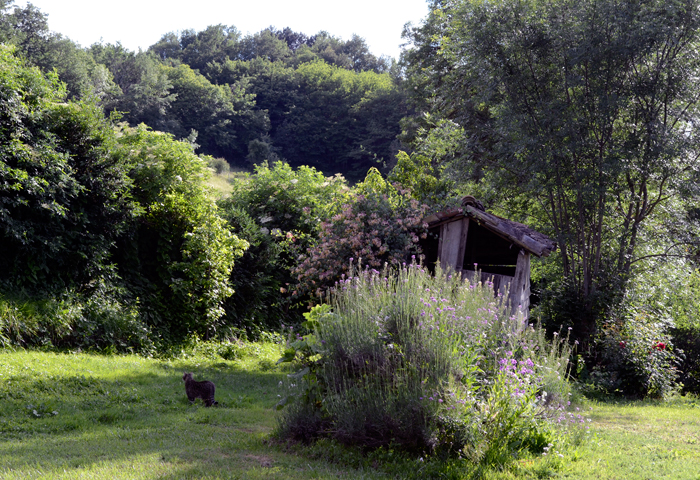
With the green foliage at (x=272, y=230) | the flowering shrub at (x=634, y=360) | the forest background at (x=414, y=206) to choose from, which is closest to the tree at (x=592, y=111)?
the forest background at (x=414, y=206)

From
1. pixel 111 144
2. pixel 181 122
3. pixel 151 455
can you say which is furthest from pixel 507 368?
pixel 181 122

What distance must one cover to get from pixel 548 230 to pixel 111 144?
9828 mm

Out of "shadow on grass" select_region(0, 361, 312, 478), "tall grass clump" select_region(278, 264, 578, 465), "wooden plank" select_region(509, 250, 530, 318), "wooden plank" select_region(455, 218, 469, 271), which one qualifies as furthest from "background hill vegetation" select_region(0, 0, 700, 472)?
"wooden plank" select_region(509, 250, 530, 318)

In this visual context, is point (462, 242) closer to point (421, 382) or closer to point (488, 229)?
point (488, 229)

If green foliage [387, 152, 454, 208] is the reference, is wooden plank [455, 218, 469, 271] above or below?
below

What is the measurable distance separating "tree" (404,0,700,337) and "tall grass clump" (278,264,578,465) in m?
7.14

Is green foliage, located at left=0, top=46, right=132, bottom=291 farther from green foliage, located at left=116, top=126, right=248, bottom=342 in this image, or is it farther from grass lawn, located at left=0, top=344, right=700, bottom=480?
grass lawn, located at left=0, top=344, right=700, bottom=480

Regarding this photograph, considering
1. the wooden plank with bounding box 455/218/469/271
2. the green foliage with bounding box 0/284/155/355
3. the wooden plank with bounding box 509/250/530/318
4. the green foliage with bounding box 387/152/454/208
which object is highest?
the green foliage with bounding box 387/152/454/208

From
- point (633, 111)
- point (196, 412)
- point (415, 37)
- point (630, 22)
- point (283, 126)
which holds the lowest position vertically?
point (196, 412)

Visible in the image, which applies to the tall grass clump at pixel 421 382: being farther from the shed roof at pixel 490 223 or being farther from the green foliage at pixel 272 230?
the green foliage at pixel 272 230

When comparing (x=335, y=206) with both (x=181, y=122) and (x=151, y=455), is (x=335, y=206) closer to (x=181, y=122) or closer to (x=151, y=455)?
(x=151, y=455)

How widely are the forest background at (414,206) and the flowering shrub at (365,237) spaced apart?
4 cm

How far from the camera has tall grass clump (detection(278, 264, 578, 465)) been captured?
175 inches

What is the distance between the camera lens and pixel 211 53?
2825 inches
